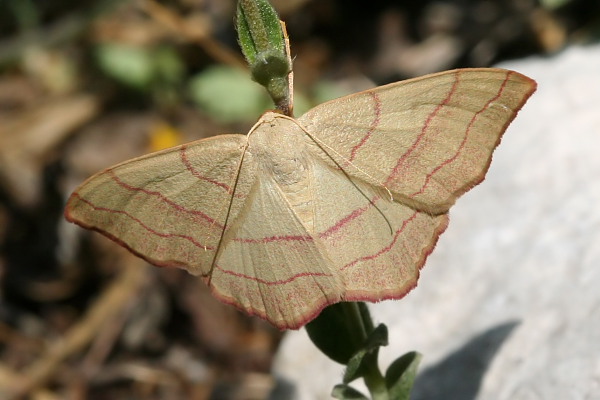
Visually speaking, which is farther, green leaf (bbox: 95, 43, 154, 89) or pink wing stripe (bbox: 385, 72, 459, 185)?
green leaf (bbox: 95, 43, 154, 89)

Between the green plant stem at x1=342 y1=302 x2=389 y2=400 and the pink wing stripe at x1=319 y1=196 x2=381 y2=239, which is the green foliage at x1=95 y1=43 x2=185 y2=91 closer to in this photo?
Answer: the green plant stem at x1=342 y1=302 x2=389 y2=400

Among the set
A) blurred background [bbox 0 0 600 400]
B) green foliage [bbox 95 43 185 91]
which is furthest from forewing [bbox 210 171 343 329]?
green foliage [bbox 95 43 185 91]

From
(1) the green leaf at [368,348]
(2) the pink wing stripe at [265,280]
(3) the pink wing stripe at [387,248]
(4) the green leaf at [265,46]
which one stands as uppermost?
(4) the green leaf at [265,46]

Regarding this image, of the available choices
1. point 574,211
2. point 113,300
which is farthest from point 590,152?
point 113,300

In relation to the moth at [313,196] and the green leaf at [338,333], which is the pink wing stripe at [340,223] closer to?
the moth at [313,196]

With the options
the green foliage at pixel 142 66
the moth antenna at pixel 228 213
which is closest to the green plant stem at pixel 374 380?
the moth antenna at pixel 228 213

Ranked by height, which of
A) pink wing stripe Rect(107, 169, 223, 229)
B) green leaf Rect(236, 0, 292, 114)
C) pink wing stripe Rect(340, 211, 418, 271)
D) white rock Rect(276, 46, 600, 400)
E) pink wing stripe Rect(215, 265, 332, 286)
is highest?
green leaf Rect(236, 0, 292, 114)
